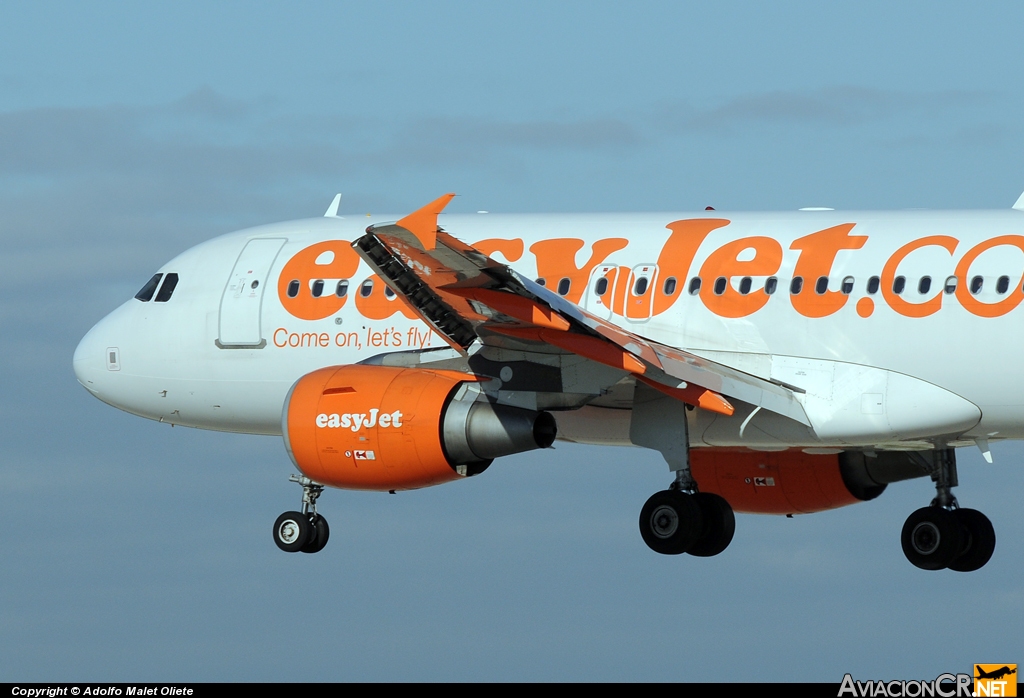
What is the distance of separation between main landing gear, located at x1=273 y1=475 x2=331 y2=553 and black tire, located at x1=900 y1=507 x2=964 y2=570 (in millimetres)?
8270

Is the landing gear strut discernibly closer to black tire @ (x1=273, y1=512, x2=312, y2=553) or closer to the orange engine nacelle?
the orange engine nacelle

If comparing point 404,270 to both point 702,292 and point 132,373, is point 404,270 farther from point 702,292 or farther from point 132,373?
point 132,373

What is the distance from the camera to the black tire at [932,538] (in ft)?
85.1

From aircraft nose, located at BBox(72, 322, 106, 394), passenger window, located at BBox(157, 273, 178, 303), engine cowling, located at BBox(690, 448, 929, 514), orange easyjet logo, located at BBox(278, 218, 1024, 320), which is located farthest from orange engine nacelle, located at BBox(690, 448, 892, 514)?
aircraft nose, located at BBox(72, 322, 106, 394)

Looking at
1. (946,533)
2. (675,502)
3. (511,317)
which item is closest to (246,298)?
(511,317)

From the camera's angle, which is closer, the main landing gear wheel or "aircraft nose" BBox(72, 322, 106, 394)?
the main landing gear wheel

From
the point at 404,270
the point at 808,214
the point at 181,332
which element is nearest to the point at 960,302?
the point at 808,214

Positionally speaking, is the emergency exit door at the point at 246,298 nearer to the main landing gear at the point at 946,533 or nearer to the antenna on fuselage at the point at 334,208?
the antenna on fuselage at the point at 334,208

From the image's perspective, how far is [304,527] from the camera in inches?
1038

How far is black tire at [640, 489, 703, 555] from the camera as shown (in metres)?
24.3

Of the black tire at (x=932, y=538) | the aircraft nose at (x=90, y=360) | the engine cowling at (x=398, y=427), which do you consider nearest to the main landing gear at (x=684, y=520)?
the engine cowling at (x=398, y=427)

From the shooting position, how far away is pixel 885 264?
917 inches

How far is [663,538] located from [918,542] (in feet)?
13.5

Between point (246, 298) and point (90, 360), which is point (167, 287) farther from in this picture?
point (246, 298)
